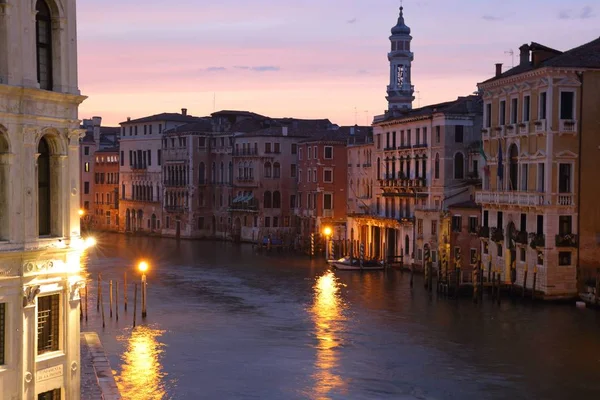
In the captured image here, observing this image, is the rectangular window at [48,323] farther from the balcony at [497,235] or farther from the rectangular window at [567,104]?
the balcony at [497,235]

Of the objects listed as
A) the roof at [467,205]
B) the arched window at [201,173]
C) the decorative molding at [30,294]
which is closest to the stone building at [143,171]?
the arched window at [201,173]

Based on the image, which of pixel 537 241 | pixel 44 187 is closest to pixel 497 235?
pixel 537 241

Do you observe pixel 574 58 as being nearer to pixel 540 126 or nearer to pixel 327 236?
pixel 540 126

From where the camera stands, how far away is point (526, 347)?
26.8m

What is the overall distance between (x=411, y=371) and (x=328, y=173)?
3803cm

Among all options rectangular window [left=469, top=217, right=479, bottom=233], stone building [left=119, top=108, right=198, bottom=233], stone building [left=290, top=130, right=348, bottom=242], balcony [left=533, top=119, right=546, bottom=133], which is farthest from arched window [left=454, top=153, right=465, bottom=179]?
stone building [left=119, top=108, right=198, bottom=233]

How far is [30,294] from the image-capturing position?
12.2 m

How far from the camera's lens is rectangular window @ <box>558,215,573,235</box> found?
34.6 metres

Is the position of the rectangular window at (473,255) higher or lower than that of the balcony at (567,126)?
lower

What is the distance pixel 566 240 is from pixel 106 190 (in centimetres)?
5607

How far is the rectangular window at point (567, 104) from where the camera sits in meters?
34.6

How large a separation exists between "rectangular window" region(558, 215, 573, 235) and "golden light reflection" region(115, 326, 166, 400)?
14.7 m

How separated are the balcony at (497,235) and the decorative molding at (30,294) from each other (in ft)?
91.2

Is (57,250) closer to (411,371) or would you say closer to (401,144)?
(411,371)
